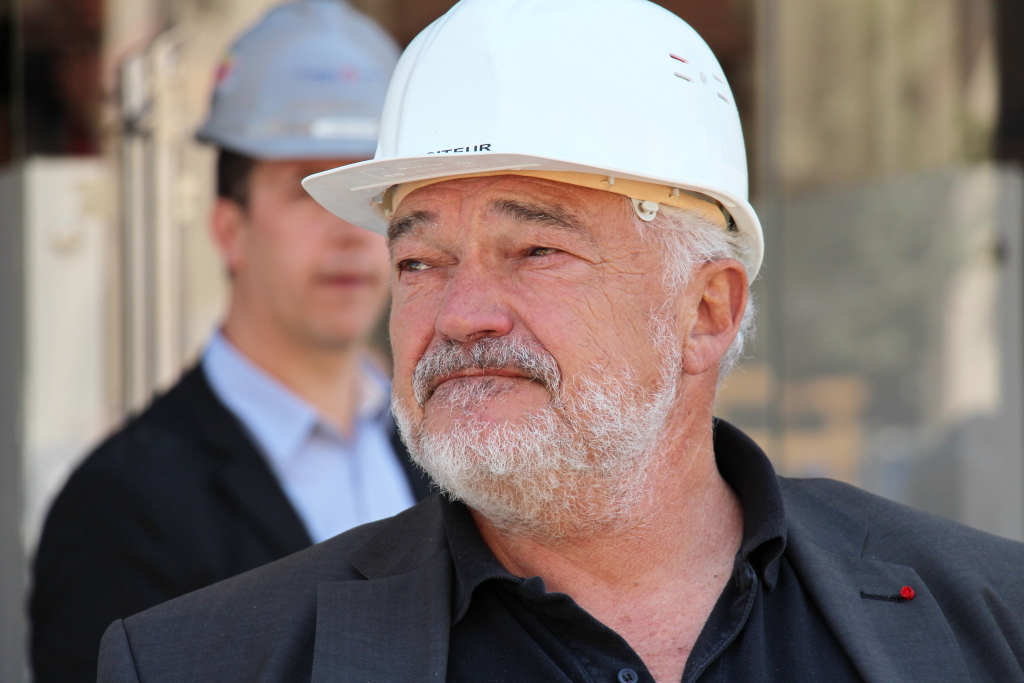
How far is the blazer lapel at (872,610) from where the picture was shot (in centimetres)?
205

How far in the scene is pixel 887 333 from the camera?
17.3ft

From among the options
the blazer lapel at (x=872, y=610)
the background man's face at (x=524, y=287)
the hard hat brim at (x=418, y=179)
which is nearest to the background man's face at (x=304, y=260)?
the hard hat brim at (x=418, y=179)

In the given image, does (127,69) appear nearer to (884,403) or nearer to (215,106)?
(215,106)

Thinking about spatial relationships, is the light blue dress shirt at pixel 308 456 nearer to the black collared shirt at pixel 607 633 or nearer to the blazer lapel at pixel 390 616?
the blazer lapel at pixel 390 616

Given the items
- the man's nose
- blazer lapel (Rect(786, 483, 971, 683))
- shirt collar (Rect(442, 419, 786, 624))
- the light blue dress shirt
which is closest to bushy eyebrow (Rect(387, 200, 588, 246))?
the man's nose

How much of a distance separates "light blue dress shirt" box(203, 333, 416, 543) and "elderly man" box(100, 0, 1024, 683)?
1.43 m

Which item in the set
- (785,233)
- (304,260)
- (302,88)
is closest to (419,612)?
(304,260)

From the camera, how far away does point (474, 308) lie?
2.11 metres

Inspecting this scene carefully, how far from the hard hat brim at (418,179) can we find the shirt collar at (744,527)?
0.40 meters

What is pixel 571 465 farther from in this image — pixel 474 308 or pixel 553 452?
pixel 474 308

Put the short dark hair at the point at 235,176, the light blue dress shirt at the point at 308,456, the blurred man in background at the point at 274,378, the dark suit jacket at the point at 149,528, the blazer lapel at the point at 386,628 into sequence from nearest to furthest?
the blazer lapel at the point at 386,628, the dark suit jacket at the point at 149,528, the blurred man in background at the point at 274,378, the light blue dress shirt at the point at 308,456, the short dark hair at the point at 235,176

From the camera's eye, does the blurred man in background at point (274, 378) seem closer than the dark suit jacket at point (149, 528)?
No

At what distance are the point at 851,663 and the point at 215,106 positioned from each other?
2973 millimetres

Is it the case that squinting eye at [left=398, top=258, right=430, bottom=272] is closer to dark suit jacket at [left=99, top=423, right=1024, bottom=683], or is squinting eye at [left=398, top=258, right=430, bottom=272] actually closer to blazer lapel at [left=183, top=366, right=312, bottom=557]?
dark suit jacket at [left=99, top=423, right=1024, bottom=683]
